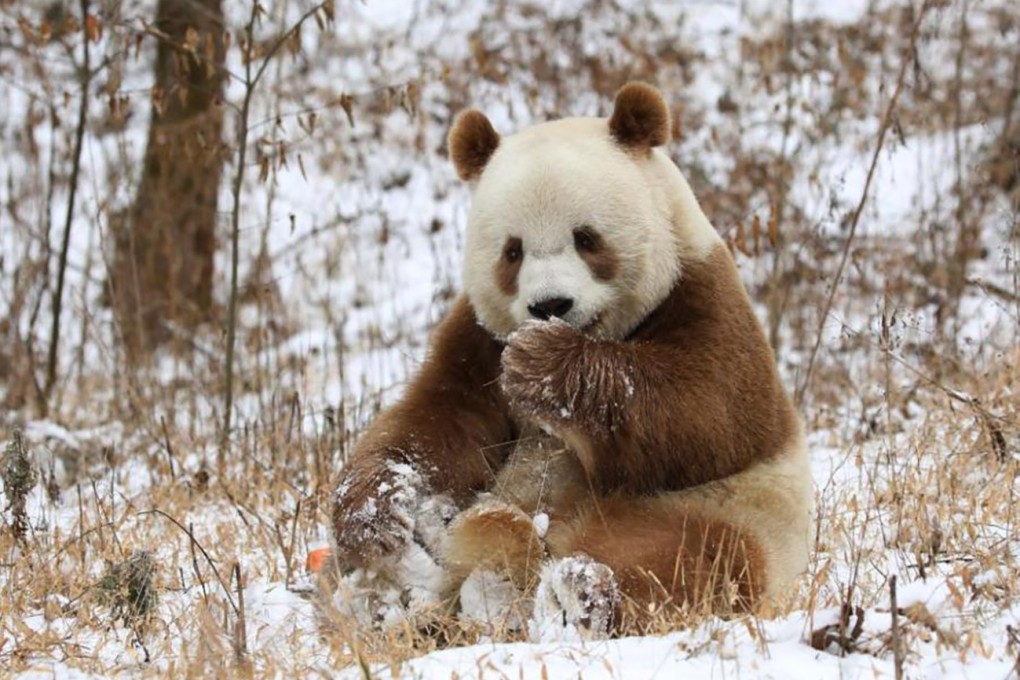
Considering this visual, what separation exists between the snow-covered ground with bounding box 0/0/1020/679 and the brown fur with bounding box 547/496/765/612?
18 cm

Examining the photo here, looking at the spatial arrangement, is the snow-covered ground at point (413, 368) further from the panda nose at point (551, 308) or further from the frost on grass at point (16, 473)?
the panda nose at point (551, 308)

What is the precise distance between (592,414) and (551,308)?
1.16ft

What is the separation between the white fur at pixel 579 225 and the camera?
3.83 metres

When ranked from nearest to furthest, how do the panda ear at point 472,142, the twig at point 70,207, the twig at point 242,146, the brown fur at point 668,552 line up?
the brown fur at point 668,552 < the panda ear at point 472,142 < the twig at point 242,146 < the twig at point 70,207

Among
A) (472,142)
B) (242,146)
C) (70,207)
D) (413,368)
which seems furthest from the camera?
(70,207)

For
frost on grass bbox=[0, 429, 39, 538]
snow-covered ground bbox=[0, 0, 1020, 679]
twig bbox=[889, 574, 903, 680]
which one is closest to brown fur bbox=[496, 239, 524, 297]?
snow-covered ground bbox=[0, 0, 1020, 679]

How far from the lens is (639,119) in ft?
13.4

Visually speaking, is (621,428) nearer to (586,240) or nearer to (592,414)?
(592,414)

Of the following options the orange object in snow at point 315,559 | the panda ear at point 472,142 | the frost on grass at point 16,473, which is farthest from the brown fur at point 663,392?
the frost on grass at point 16,473

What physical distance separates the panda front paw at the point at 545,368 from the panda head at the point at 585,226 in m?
0.15

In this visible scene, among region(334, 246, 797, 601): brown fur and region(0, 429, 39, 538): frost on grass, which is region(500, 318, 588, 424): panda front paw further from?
region(0, 429, 39, 538): frost on grass

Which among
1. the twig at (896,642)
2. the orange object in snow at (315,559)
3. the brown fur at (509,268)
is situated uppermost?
the brown fur at (509,268)

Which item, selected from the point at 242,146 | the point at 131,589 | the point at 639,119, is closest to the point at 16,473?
the point at 131,589

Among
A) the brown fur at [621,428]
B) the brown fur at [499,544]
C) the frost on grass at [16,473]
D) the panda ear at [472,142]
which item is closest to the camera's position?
the brown fur at [621,428]
